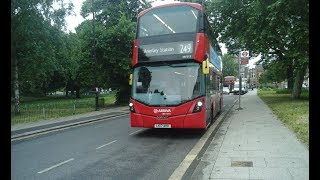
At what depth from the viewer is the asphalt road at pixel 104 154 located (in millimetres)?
7852

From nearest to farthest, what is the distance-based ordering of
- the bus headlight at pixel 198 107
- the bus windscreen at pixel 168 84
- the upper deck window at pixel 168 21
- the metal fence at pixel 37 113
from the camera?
the bus headlight at pixel 198 107 → the bus windscreen at pixel 168 84 → the upper deck window at pixel 168 21 → the metal fence at pixel 37 113

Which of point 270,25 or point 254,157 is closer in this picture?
point 254,157

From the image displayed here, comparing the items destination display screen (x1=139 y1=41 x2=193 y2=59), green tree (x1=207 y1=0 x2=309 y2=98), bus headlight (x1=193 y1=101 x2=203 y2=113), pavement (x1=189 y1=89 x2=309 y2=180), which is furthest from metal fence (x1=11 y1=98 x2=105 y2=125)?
green tree (x1=207 y1=0 x2=309 y2=98)

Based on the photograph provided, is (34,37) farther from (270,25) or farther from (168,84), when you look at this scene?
(168,84)

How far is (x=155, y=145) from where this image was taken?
11.5 m

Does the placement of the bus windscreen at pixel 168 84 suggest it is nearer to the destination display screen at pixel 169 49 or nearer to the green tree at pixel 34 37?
the destination display screen at pixel 169 49

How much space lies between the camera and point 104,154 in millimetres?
9977

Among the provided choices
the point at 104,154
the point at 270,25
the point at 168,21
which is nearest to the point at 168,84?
the point at 168,21

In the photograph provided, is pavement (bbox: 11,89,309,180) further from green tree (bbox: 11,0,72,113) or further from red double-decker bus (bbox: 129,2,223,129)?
green tree (bbox: 11,0,72,113)

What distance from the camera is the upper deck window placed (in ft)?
42.6

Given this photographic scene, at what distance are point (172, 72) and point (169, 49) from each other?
2.55 ft

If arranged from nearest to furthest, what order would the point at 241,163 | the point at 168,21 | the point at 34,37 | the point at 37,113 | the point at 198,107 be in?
the point at 241,163, the point at 198,107, the point at 168,21, the point at 37,113, the point at 34,37

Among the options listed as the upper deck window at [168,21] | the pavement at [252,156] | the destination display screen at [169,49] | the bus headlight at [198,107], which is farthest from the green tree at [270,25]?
the bus headlight at [198,107]
